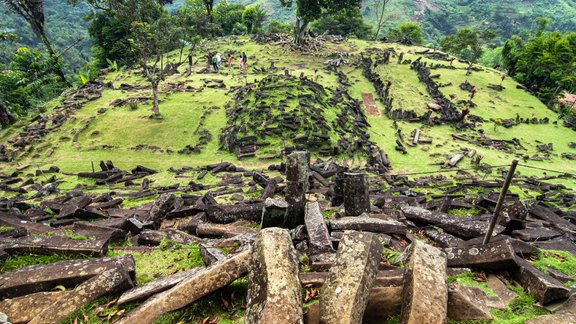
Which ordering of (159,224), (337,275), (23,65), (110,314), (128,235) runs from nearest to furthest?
(337,275), (110,314), (128,235), (159,224), (23,65)

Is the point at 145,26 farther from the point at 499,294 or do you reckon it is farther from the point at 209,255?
the point at 499,294

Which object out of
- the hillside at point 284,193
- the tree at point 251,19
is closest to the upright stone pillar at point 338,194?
the hillside at point 284,193

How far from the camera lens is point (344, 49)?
129 feet

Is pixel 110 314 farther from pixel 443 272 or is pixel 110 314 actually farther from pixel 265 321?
pixel 443 272

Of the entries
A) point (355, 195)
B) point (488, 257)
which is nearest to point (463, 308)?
point (488, 257)

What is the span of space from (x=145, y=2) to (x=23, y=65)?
20.4 m

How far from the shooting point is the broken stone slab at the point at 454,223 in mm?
5918

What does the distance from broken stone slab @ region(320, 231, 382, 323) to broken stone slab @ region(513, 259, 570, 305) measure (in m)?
2.24

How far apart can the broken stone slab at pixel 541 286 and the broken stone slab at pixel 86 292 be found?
512cm

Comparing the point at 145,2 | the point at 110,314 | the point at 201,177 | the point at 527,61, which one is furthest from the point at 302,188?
the point at 527,61

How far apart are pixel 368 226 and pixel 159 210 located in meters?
5.04

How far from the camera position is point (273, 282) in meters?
2.79

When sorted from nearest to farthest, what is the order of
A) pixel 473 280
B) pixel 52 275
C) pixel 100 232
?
1. pixel 52 275
2. pixel 473 280
3. pixel 100 232

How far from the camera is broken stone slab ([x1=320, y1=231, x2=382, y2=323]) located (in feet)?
8.63
